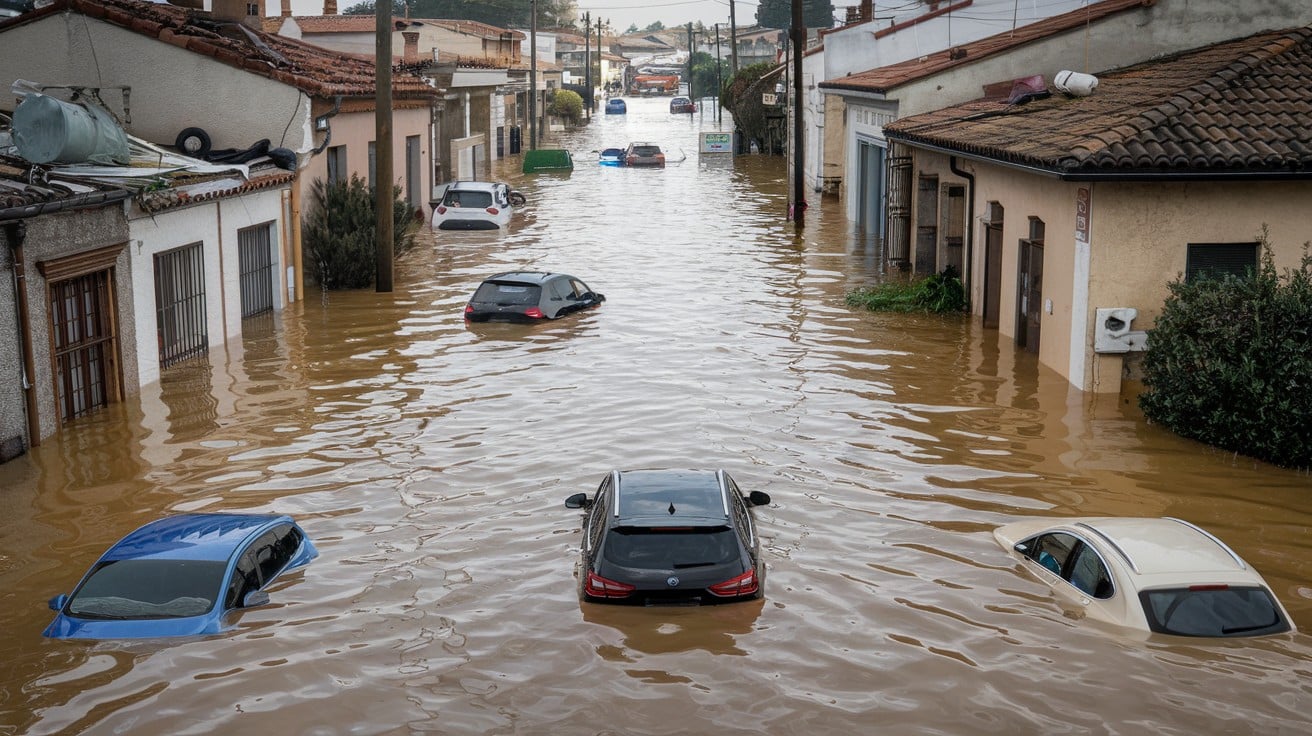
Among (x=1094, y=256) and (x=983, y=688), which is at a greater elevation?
(x=1094, y=256)

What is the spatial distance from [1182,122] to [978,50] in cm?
1480

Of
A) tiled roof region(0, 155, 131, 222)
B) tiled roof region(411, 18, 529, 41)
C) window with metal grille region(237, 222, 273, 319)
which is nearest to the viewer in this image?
tiled roof region(0, 155, 131, 222)

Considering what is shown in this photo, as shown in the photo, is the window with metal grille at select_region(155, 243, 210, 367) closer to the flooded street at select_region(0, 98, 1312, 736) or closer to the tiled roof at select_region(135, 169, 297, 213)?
the flooded street at select_region(0, 98, 1312, 736)

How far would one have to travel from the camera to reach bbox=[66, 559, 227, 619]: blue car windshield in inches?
448

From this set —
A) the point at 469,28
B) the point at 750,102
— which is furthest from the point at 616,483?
the point at 469,28

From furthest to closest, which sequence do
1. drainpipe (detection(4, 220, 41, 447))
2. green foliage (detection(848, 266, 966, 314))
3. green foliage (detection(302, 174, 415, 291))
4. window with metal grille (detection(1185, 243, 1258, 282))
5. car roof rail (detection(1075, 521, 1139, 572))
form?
green foliage (detection(302, 174, 415, 291)), green foliage (detection(848, 266, 966, 314)), window with metal grille (detection(1185, 243, 1258, 282)), drainpipe (detection(4, 220, 41, 447)), car roof rail (detection(1075, 521, 1139, 572))

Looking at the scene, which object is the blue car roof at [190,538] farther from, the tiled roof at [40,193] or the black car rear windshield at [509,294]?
the black car rear windshield at [509,294]

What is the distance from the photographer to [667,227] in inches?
1679

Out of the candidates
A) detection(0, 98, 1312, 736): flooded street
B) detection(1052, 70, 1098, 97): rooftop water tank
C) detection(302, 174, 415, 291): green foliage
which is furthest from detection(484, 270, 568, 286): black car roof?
detection(1052, 70, 1098, 97): rooftop water tank

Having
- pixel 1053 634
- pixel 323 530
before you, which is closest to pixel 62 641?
pixel 323 530

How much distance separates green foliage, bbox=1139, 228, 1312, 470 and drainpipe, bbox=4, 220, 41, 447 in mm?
14151

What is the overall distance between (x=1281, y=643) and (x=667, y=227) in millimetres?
32634

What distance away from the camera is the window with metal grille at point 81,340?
1845 centimetres

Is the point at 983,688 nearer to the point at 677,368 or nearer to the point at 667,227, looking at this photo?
the point at 677,368
